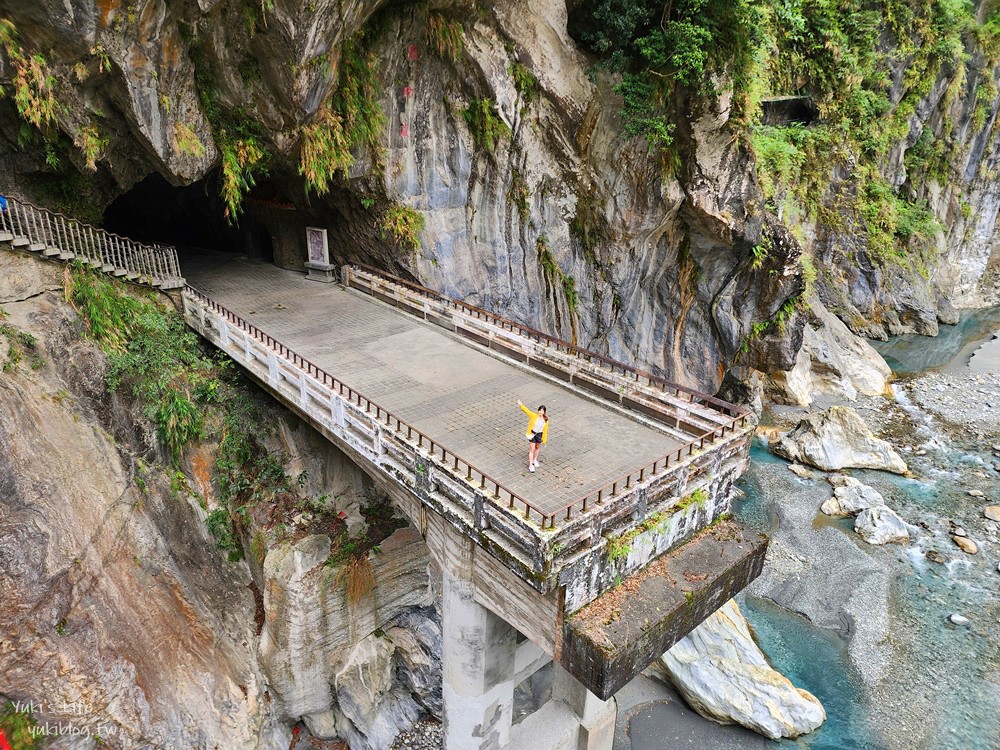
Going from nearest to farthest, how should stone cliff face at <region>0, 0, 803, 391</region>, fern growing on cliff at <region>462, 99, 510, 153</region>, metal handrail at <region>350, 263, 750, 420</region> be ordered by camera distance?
metal handrail at <region>350, 263, 750, 420</region>
stone cliff face at <region>0, 0, 803, 391</region>
fern growing on cliff at <region>462, 99, 510, 153</region>

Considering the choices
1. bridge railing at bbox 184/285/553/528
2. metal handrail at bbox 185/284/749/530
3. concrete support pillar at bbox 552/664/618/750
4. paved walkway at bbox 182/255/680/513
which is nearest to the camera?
metal handrail at bbox 185/284/749/530

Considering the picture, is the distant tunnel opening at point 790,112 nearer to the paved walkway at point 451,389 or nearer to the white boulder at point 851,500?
the white boulder at point 851,500

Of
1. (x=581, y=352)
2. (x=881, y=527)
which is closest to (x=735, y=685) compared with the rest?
(x=881, y=527)

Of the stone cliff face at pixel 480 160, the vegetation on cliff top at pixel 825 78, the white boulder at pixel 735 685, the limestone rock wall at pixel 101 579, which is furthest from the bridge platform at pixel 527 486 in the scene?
the vegetation on cliff top at pixel 825 78

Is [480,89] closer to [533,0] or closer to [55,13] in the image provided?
[533,0]

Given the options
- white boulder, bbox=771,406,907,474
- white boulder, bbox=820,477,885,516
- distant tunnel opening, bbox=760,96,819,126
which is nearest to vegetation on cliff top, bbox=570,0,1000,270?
distant tunnel opening, bbox=760,96,819,126

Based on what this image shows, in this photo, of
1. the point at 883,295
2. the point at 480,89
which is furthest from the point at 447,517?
the point at 883,295

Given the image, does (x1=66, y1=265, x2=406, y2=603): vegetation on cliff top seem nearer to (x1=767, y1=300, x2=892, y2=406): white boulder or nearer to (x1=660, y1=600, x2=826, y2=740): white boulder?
(x1=660, y1=600, x2=826, y2=740): white boulder
